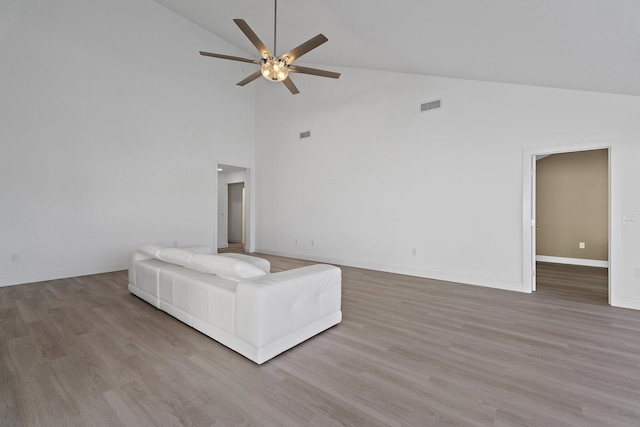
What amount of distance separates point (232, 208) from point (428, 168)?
7613 millimetres

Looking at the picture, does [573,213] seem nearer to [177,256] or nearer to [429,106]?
[429,106]

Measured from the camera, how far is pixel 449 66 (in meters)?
3.94

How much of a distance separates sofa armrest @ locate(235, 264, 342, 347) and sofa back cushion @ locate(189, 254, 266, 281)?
0.11 metres

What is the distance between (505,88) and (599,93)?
106 cm

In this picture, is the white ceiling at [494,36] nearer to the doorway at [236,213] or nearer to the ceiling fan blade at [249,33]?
the ceiling fan blade at [249,33]

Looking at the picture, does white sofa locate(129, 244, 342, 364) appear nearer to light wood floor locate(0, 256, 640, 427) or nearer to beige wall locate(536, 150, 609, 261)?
light wood floor locate(0, 256, 640, 427)

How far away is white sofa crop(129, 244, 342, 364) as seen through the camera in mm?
2145

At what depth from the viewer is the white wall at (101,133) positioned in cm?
438

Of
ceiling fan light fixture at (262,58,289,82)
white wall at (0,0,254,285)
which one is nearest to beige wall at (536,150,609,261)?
ceiling fan light fixture at (262,58,289,82)

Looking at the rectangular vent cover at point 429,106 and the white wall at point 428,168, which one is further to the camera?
the rectangular vent cover at point 429,106

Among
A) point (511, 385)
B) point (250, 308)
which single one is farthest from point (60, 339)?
point (511, 385)

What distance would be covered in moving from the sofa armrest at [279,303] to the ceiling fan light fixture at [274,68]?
2.40m

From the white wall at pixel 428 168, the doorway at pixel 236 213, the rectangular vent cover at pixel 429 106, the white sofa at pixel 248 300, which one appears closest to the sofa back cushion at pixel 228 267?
the white sofa at pixel 248 300

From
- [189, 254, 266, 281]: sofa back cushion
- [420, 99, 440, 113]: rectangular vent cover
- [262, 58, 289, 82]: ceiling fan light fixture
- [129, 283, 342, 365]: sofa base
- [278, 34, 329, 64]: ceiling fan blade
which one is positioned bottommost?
[129, 283, 342, 365]: sofa base
